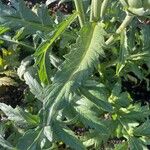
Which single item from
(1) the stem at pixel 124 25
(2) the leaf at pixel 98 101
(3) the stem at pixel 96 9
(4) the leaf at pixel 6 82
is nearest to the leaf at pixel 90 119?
(2) the leaf at pixel 98 101

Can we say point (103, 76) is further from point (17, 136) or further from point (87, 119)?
point (17, 136)

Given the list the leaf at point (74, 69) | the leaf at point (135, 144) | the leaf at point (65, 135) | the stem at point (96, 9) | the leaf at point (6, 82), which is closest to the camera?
the leaf at point (74, 69)

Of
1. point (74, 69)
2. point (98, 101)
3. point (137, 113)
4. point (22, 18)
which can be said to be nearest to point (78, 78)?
point (74, 69)

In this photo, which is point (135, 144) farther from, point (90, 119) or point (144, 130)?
point (90, 119)

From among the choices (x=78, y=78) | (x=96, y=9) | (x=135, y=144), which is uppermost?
(x=96, y=9)

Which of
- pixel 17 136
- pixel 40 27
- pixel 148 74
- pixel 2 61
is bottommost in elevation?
pixel 148 74

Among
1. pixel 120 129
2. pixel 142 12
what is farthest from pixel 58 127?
pixel 142 12

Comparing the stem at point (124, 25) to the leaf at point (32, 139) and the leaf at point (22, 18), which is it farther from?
the leaf at point (32, 139)
